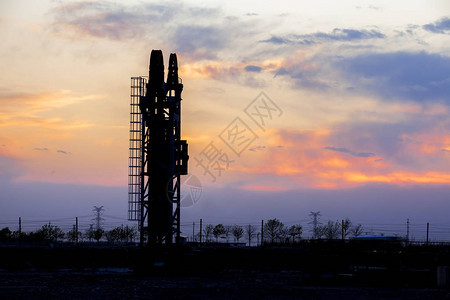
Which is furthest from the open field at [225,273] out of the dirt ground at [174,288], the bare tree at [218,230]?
the bare tree at [218,230]

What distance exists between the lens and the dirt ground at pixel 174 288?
2688 cm

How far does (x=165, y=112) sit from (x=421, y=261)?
22.0 metres

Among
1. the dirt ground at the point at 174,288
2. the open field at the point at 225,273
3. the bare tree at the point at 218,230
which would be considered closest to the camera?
the dirt ground at the point at 174,288

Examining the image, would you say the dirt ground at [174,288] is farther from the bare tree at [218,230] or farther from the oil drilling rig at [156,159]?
the bare tree at [218,230]

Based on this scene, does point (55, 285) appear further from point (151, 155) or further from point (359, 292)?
point (151, 155)

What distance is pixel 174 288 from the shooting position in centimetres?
3017

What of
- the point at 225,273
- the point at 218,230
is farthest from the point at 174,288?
the point at 218,230

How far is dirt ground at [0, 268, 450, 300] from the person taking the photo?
26.9 meters

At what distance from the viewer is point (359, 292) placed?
28.9 metres

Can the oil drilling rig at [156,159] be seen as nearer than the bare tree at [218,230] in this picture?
Yes

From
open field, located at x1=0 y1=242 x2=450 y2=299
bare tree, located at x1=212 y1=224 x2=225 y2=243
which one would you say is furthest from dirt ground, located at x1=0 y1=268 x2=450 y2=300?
bare tree, located at x1=212 y1=224 x2=225 y2=243

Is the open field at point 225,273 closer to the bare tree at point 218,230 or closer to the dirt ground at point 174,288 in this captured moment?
the dirt ground at point 174,288

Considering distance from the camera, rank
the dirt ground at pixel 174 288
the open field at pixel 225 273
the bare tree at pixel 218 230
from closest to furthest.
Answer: the dirt ground at pixel 174 288 → the open field at pixel 225 273 → the bare tree at pixel 218 230

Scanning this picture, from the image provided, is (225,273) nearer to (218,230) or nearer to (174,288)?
(174,288)
